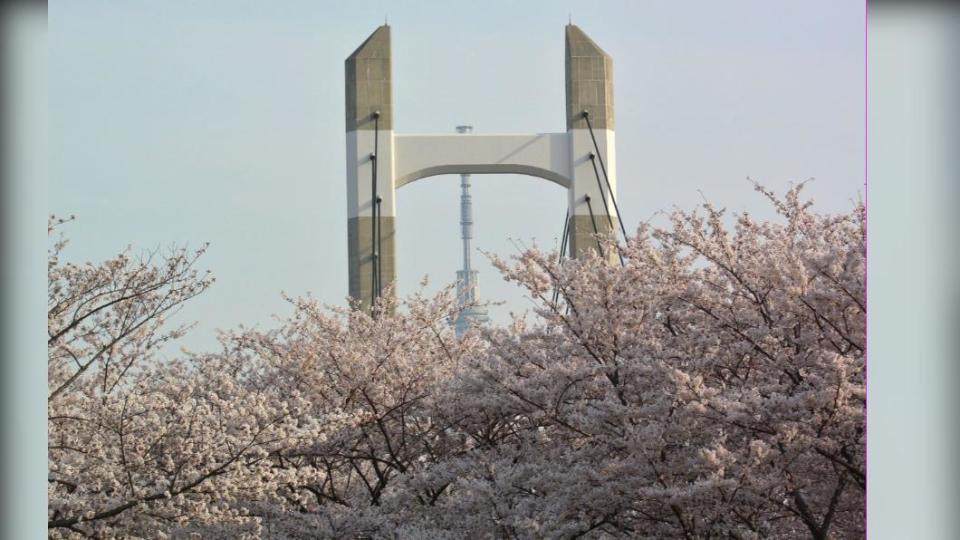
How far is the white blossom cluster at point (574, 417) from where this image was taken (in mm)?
4191

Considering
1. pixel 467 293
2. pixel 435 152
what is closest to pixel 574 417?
pixel 467 293

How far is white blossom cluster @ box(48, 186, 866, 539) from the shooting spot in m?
4.19

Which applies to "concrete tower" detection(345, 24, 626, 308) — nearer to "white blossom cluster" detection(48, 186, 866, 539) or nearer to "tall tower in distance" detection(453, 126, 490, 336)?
"tall tower in distance" detection(453, 126, 490, 336)

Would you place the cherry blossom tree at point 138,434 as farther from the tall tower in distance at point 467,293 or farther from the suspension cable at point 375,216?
the suspension cable at point 375,216

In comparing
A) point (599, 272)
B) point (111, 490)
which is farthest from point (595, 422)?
point (111, 490)

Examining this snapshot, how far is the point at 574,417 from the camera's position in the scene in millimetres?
4570

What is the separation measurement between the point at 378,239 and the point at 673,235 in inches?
143

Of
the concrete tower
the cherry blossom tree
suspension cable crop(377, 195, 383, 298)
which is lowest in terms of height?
the cherry blossom tree

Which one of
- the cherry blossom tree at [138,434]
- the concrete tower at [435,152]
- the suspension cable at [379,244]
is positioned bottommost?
the cherry blossom tree at [138,434]

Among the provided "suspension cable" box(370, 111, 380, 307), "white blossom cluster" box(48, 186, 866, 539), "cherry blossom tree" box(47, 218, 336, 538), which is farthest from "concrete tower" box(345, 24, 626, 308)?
"cherry blossom tree" box(47, 218, 336, 538)

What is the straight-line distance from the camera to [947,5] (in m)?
2.77

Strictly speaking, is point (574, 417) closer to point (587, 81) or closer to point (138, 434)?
point (138, 434)

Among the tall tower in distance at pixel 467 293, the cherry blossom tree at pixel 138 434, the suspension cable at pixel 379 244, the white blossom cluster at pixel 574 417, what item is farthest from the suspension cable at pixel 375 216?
the cherry blossom tree at pixel 138 434

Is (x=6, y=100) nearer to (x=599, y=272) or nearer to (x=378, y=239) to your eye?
(x=599, y=272)
